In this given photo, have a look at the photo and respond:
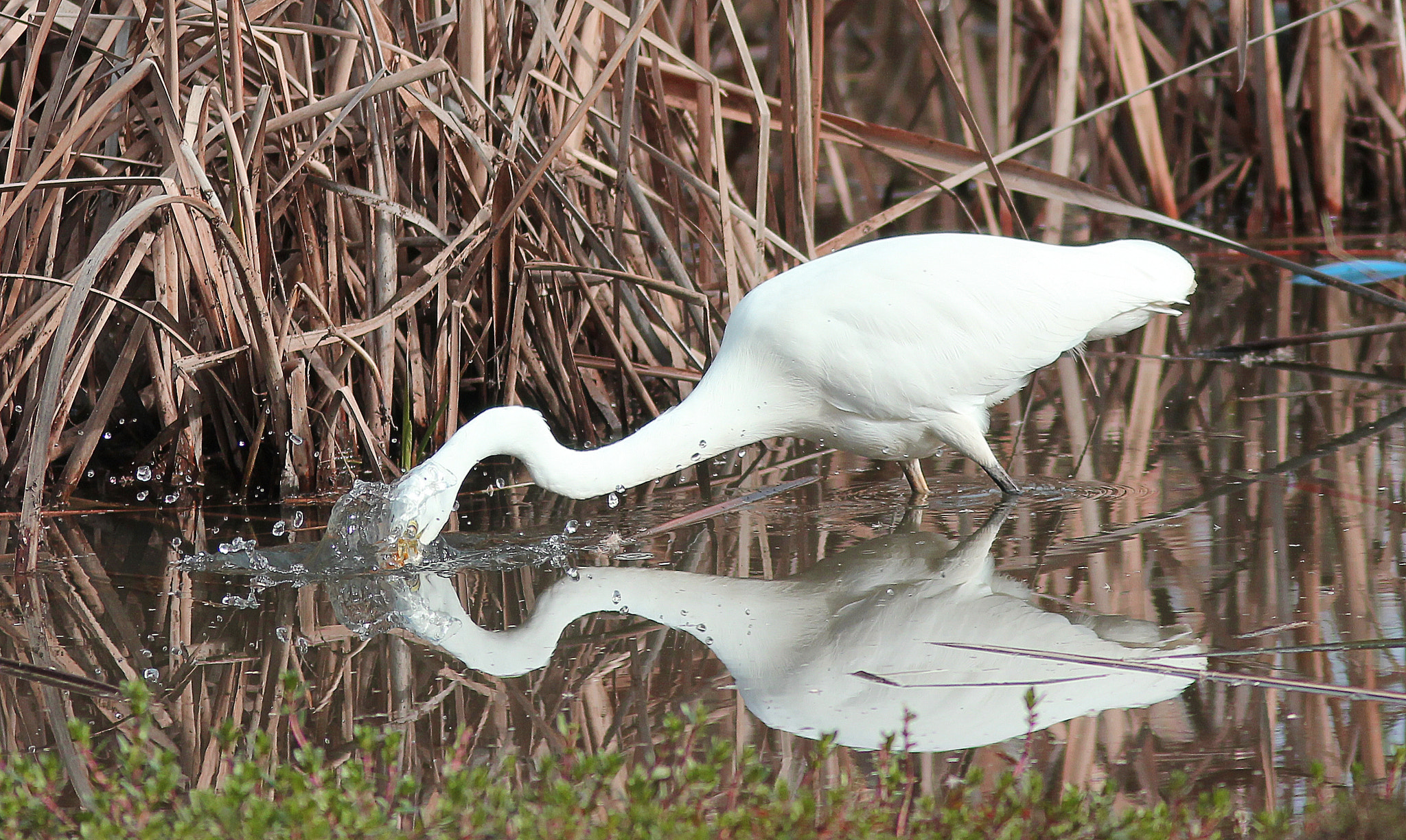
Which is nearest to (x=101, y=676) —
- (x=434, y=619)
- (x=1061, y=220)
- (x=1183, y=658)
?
(x=434, y=619)

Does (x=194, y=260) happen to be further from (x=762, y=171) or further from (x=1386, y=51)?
(x=1386, y=51)

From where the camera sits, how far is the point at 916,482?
478cm

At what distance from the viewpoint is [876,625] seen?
3.59 metres

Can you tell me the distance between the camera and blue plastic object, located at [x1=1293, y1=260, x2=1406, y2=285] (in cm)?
705

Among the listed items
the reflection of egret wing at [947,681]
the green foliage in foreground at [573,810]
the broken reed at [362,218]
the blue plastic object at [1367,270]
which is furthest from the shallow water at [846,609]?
the blue plastic object at [1367,270]

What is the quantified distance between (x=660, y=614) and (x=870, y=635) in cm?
54

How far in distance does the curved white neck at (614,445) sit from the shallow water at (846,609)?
0.81 feet

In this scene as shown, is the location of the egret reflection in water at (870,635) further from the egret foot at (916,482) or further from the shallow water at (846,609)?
the egret foot at (916,482)

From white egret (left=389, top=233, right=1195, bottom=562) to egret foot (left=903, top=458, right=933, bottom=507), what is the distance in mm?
11

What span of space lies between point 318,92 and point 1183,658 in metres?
3.48

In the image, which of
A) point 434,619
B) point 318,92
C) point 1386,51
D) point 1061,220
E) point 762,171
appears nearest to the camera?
point 434,619

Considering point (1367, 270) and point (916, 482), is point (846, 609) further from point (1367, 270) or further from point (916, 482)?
point (1367, 270)

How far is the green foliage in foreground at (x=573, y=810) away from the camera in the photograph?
217 cm

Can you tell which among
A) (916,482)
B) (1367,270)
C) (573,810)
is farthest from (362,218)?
(1367,270)
